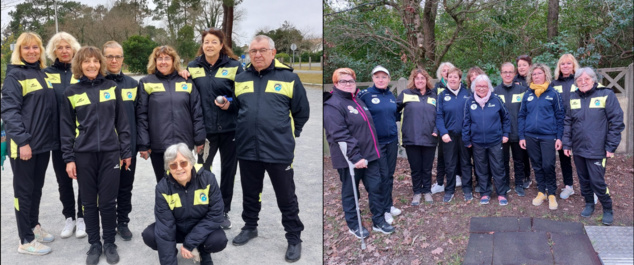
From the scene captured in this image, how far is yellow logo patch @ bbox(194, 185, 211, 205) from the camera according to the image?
7.68 feet

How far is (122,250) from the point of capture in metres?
2.64

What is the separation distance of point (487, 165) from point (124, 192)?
2.52m

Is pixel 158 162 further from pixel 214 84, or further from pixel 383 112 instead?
pixel 383 112

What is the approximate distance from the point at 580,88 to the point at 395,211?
150cm

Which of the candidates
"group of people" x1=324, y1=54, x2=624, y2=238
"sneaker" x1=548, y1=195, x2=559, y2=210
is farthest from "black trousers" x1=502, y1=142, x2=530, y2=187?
"sneaker" x1=548, y1=195, x2=559, y2=210

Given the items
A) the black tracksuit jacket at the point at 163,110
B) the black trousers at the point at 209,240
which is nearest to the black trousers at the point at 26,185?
the black tracksuit jacket at the point at 163,110

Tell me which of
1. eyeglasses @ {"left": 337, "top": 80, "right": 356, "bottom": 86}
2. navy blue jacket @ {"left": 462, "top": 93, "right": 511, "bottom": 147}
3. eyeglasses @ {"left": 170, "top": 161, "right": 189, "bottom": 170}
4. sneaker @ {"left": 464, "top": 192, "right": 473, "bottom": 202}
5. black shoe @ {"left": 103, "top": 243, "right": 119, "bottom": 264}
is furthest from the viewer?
sneaker @ {"left": 464, "top": 192, "right": 473, "bottom": 202}

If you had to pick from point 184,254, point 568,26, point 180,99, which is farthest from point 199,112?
point 568,26

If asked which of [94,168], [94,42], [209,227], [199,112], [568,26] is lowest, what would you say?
[209,227]

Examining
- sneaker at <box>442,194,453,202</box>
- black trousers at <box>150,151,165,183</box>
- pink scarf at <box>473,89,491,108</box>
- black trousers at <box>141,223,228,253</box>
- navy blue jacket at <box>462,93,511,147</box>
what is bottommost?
sneaker at <box>442,194,453,202</box>

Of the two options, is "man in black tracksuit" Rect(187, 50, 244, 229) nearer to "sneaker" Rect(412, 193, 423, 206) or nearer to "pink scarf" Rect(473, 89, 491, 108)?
"sneaker" Rect(412, 193, 423, 206)

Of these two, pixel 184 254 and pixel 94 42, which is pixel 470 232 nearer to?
pixel 184 254

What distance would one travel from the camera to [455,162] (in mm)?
3600

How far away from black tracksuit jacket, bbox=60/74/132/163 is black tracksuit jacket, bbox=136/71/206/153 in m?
0.16
